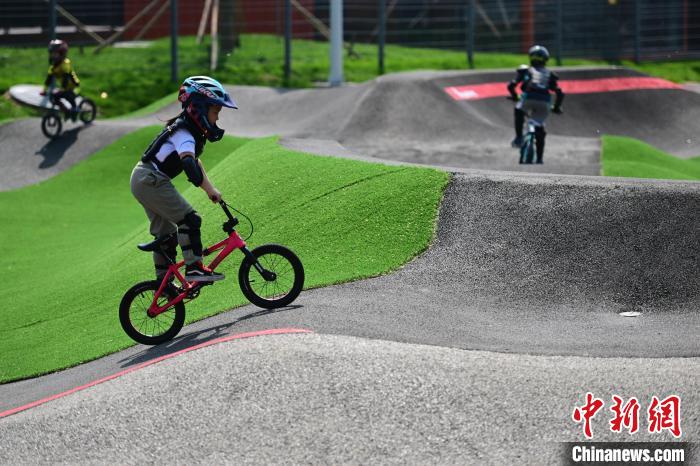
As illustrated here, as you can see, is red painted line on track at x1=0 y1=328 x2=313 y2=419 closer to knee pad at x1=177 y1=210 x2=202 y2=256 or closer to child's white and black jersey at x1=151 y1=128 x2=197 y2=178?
knee pad at x1=177 y1=210 x2=202 y2=256

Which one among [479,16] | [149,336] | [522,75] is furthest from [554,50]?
[149,336]

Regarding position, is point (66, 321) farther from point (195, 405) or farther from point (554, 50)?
point (554, 50)

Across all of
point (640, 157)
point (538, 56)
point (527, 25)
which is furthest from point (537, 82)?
point (527, 25)

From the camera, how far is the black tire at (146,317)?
938cm

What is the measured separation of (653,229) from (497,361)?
3.77 meters

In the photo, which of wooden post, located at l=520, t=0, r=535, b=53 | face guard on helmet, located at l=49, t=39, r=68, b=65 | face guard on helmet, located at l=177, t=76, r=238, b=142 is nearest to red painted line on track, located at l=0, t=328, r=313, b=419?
face guard on helmet, located at l=177, t=76, r=238, b=142

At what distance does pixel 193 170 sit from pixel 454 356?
2877mm

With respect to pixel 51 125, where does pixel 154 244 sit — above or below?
above

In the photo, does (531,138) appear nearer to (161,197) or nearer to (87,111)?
(161,197)

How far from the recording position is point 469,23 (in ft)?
111

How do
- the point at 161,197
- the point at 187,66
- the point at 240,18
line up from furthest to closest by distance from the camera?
the point at 240,18 → the point at 187,66 → the point at 161,197

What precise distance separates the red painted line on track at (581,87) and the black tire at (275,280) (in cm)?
1633

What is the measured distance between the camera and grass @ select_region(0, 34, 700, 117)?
28891mm

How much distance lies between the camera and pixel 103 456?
733 cm
